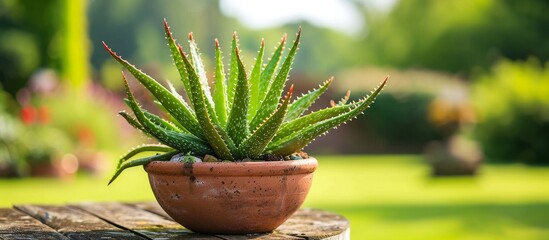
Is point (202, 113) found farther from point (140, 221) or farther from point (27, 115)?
point (27, 115)

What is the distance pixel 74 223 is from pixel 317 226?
99 cm

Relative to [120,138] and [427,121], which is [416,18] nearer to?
[427,121]

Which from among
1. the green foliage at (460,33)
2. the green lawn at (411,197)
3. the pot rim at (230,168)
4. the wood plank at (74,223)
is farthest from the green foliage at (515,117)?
the pot rim at (230,168)

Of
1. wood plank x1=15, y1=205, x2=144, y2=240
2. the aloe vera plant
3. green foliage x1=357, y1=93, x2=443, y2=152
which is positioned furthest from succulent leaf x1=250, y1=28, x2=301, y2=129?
green foliage x1=357, y1=93, x2=443, y2=152

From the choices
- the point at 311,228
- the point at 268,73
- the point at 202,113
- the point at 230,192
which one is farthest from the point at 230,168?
the point at 268,73

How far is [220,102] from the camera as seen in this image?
327cm

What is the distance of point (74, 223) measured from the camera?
3.43 metres

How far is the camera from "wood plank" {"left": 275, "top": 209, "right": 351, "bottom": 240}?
3059mm

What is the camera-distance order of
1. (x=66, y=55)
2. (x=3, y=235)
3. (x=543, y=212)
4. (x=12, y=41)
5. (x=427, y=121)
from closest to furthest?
(x=3, y=235) → (x=543, y=212) → (x=66, y=55) → (x=427, y=121) → (x=12, y=41)

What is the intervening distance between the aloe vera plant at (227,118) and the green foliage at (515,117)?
57.7ft

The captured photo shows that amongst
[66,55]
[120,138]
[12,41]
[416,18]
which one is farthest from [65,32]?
[416,18]

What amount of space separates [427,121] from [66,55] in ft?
32.7

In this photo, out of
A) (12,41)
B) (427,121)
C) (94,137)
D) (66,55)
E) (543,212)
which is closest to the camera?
(543,212)

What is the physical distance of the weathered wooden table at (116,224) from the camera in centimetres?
306
